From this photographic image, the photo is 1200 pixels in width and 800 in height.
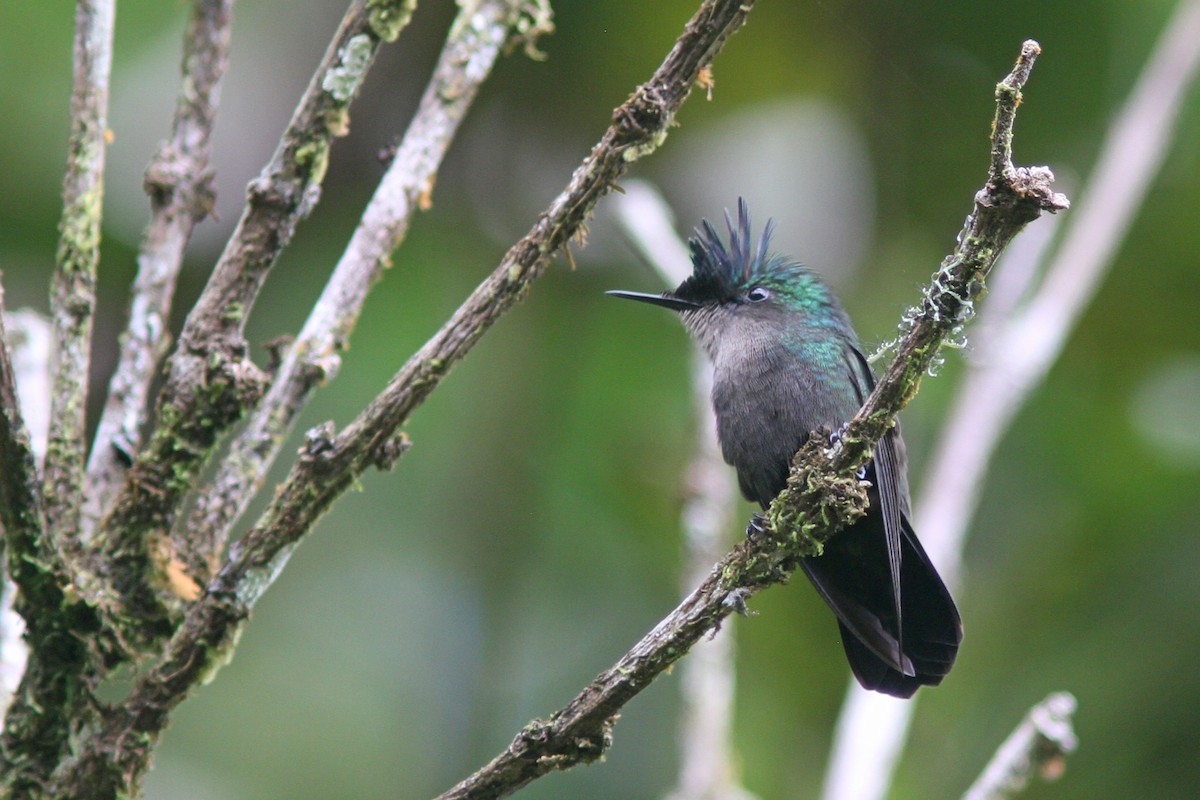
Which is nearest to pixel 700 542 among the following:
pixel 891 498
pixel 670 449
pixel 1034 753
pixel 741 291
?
pixel 741 291

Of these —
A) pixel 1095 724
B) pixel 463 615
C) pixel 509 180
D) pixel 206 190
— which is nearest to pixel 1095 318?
pixel 1095 724

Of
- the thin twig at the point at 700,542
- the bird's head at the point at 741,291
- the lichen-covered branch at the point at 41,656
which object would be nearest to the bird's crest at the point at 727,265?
the bird's head at the point at 741,291

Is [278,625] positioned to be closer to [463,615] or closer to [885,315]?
[463,615]

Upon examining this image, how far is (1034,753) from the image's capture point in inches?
124

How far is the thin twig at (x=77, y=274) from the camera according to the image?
2.60m

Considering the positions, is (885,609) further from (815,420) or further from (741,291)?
(741,291)

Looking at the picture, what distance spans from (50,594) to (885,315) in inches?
236

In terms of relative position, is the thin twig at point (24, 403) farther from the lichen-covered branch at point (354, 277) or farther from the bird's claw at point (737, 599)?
the bird's claw at point (737, 599)

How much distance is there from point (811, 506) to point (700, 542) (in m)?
2.75

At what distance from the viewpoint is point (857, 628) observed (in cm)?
345

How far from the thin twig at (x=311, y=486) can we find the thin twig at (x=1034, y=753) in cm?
180

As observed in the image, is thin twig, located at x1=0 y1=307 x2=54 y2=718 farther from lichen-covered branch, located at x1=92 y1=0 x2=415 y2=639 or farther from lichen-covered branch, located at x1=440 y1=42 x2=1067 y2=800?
lichen-covered branch, located at x1=440 y1=42 x2=1067 y2=800

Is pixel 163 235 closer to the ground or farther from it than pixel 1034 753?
farther from it

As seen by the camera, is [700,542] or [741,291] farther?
[700,542]
